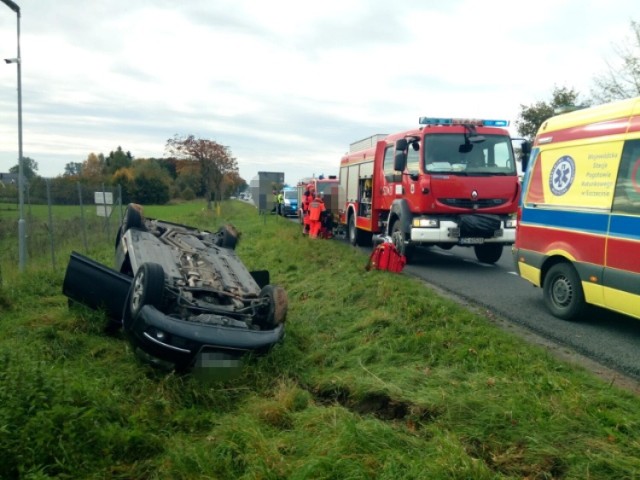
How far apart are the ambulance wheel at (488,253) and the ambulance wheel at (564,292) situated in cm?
470

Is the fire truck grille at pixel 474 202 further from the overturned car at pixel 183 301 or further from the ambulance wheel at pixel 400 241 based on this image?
the overturned car at pixel 183 301

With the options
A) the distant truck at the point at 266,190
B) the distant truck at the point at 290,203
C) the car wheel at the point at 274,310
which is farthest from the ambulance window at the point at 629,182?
the distant truck at the point at 290,203

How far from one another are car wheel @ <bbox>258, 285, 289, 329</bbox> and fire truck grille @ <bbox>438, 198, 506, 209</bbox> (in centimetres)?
602

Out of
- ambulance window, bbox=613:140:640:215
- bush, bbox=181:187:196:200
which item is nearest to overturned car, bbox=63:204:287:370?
ambulance window, bbox=613:140:640:215

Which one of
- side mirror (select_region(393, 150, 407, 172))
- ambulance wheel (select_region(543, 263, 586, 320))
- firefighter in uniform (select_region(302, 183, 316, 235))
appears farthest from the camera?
firefighter in uniform (select_region(302, 183, 316, 235))

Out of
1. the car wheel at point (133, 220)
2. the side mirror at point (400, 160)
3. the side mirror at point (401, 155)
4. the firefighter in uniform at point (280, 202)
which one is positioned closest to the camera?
the car wheel at point (133, 220)

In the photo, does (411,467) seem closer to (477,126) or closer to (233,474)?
(233,474)

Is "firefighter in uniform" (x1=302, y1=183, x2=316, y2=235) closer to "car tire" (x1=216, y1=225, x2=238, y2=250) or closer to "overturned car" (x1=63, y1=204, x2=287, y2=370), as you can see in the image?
"car tire" (x1=216, y1=225, x2=238, y2=250)

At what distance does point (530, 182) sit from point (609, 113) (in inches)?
69.0

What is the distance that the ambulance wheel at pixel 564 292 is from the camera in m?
7.11

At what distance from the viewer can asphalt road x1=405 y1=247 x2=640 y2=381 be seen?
6.05 m

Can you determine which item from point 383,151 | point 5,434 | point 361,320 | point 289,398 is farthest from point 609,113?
point 383,151

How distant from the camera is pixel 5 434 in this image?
3842 millimetres

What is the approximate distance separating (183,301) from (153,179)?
165 ft
